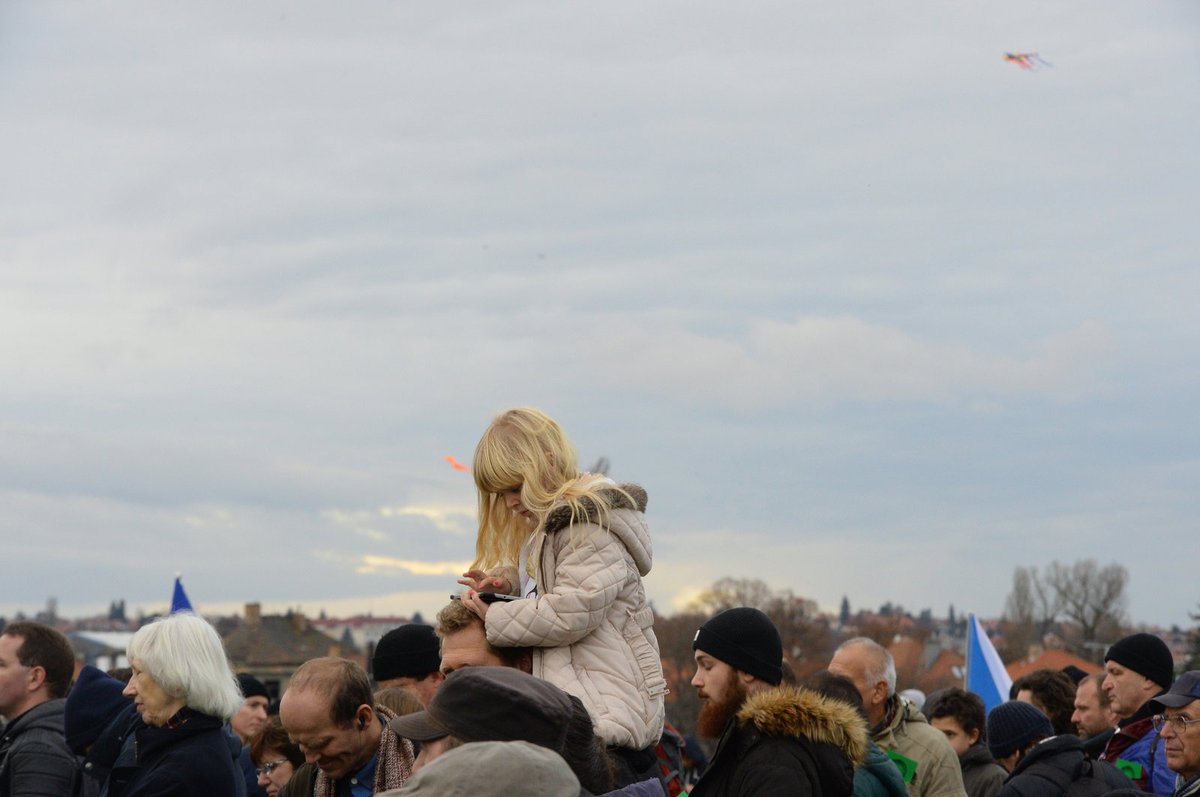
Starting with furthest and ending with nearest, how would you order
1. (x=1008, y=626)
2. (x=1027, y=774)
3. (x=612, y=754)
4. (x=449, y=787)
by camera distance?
(x=1008, y=626) → (x=1027, y=774) → (x=612, y=754) → (x=449, y=787)

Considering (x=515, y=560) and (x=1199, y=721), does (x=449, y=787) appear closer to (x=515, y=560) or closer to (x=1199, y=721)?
(x=515, y=560)

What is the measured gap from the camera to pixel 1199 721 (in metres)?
5.63

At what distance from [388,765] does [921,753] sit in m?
2.97

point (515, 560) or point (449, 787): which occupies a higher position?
point (515, 560)

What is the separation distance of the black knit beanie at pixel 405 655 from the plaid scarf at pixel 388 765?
30.3 inches

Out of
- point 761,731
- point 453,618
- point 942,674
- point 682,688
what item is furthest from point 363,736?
point 942,674

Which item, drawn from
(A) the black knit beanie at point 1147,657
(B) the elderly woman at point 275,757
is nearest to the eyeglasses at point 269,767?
(B) the elderly woman at point 275,757

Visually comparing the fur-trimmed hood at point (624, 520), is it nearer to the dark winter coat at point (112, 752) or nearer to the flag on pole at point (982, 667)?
the dark winter coat at point (112, 752)

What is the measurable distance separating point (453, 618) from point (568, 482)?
0.58m

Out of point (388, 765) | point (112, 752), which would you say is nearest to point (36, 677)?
point (112, 752)

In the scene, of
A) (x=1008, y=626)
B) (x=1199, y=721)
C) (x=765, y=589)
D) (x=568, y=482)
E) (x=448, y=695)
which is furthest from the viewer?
(x=1008, y=626)

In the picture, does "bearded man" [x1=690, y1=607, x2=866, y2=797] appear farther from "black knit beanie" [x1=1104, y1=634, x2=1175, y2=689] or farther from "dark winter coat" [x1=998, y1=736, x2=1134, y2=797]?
"black knit beanie" [x1=1104, y1=634, x2=1175, y2=689]

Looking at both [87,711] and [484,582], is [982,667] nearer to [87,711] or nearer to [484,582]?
[87,711]

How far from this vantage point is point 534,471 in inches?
184
